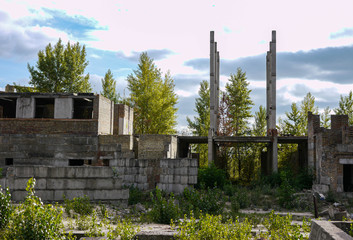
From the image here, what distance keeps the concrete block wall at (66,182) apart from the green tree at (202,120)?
23999mm

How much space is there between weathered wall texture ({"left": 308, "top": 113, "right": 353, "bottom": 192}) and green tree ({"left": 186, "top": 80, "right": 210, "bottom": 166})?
16.9m

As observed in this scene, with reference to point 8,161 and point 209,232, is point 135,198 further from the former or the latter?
point 8,161

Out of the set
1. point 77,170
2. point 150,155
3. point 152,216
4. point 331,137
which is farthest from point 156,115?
point 152,216

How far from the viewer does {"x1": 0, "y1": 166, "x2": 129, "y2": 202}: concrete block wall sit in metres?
12.8

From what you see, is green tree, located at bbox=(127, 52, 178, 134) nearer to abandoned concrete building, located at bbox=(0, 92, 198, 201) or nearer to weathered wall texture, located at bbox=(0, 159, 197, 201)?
abandoned concrete building, located at bbox=(0, 92, 198, 201)

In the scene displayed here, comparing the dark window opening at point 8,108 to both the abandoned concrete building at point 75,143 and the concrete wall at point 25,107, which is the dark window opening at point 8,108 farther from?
the concrete wall at point 25,107

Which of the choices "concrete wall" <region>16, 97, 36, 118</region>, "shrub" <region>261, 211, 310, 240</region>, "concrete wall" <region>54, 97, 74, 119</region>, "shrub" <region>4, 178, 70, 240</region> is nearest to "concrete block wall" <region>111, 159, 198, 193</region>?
"concrete wall" <region>54, 97, 74, 119</region>

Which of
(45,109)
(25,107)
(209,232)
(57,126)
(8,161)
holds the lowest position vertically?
(209,232)

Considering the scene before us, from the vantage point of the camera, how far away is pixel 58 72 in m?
37.2

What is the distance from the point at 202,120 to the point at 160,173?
2123cm

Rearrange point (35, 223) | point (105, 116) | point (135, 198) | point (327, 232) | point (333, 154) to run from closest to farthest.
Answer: point (327, 232)
point (35, 223)
point (135, 198)
point (333, 154)
point (105, 116)

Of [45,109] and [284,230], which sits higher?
[45,109]

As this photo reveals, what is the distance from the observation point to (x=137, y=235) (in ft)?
25.0

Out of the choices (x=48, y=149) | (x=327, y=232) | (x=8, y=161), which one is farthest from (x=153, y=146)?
(x=327, y=232)
